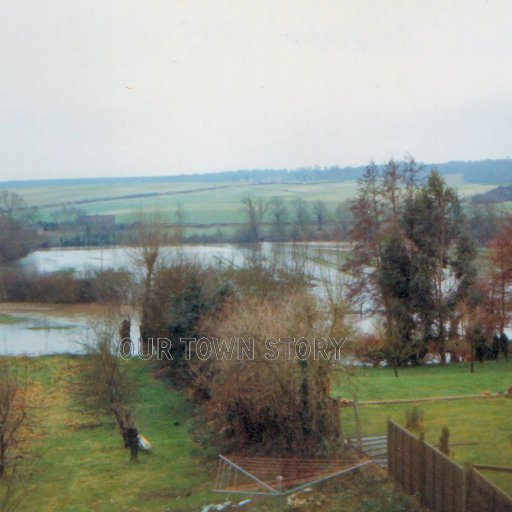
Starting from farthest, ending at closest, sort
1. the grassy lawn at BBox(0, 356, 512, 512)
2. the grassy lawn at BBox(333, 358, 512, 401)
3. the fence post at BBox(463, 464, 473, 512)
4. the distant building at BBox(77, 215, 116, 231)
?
the distant building at BBox(77, 215, 116, 231)
the grassy lawn at BBox(333, 358, 512, 401)
the grassy lawn at BBox(0, 356, 512, 512)
the fence post at BBox(463, 464, 473, 512)

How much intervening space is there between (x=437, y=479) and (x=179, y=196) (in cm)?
1255

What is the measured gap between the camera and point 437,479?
5645mm

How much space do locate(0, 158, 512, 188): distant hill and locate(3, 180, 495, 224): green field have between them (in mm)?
162

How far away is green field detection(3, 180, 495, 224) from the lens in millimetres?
16125

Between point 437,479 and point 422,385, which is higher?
point 437,479

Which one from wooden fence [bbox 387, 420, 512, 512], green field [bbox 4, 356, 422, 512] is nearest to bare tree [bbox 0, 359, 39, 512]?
green field [bbox 4, 356, 422, 512]

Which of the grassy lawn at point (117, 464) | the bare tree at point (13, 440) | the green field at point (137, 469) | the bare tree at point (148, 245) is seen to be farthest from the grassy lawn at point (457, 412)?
the bare tree at point (148, 245)

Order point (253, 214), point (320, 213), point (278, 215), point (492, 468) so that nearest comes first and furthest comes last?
point (492, 468) → point (253, 214) → point (278, 215) → point (320, 213)

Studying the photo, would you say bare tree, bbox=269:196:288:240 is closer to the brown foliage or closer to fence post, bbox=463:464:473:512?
the brown foliage

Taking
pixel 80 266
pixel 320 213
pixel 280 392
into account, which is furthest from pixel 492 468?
pixel 80 266

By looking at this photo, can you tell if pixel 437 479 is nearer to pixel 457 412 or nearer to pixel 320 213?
pixel 457 412

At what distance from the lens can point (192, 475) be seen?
7.98m

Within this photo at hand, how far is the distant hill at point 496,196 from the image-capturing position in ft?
54.7

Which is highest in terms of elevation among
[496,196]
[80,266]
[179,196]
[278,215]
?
[179,196]
